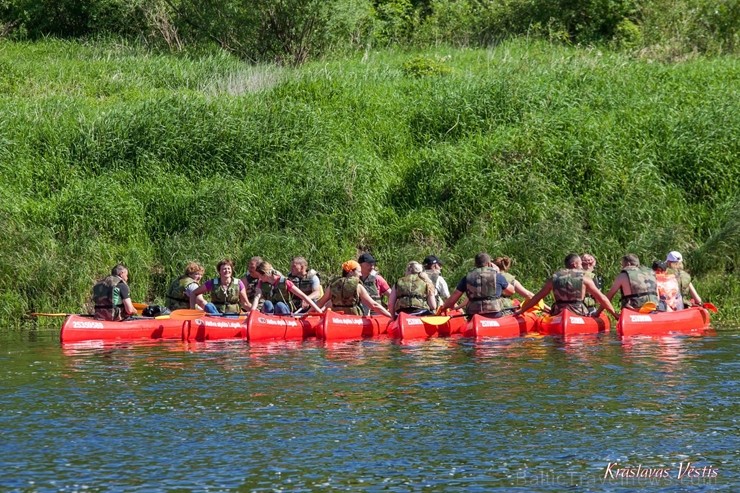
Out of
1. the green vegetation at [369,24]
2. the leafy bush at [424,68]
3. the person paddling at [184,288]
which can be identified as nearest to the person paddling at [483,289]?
the person paddling at [184,288]

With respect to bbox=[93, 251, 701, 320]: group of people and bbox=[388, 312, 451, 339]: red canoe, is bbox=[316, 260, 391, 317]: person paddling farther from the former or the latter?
bbox=[388, 312, 451, 339]: red canoe

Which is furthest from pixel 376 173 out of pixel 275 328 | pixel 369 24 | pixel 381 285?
pixel 369 24

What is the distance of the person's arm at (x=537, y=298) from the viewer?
1698cm

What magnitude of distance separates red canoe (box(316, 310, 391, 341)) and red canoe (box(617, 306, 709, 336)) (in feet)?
10.7

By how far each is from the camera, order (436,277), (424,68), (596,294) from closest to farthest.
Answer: (596,294), (436,277), (424,68)

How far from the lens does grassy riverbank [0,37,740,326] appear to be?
20672 millimetres

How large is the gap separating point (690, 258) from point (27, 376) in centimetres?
1133

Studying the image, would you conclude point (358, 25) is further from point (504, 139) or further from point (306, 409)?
point (306, 409)

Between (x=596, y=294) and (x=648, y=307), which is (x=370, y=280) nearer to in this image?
(x=596, y=294)

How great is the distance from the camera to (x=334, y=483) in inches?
347

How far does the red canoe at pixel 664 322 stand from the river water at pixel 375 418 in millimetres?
936

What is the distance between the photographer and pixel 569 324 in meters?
16.8

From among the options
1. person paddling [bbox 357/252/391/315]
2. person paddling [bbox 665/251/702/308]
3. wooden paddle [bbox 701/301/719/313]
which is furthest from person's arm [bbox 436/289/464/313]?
wooden paddle [bbox 701/301/719/313]

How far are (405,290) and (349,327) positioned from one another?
1.13m
